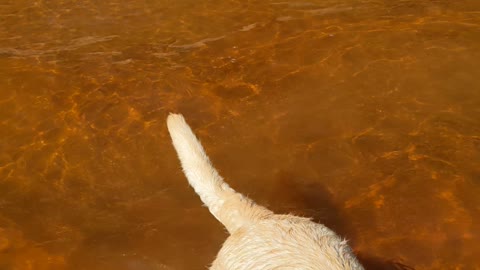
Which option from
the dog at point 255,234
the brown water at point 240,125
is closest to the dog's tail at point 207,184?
the dog at point 255,234

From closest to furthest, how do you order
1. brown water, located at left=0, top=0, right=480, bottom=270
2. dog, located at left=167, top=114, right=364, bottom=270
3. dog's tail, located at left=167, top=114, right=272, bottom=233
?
dog, located at left=167, top=114, right=364, bottom=270 < dog's tail, located at left=167, top=114, right=272, bottom=233 < brown water, located at left=0, top=0, right=480, bottom=270

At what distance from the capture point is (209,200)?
10.0 feet

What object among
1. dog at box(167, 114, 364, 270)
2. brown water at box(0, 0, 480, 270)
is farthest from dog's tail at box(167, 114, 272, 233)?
brown water at box(0, 0, 480, 270)

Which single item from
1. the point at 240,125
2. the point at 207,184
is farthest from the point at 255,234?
the point at 240,125

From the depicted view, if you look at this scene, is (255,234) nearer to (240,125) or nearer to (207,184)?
(207,184)

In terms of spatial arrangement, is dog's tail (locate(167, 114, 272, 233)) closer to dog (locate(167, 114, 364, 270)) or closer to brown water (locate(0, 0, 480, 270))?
dog (locate(167, 114, 364, 270))

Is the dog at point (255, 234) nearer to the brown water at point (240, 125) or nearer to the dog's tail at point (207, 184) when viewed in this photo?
the dog's tail at point (207, 184)

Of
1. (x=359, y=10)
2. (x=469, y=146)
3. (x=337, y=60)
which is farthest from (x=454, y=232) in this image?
(x=359, y=10)

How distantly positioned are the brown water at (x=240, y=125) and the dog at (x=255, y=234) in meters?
1.31

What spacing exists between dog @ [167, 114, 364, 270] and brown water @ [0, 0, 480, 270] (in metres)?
1.31

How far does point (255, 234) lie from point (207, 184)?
41 cm

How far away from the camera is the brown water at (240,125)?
14.4 ft

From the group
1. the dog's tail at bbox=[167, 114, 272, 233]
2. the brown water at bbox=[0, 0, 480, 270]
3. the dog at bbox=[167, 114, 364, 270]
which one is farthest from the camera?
the brown water at bbox=[0, 0, 480, 270]

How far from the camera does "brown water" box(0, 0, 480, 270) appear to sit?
438cm
